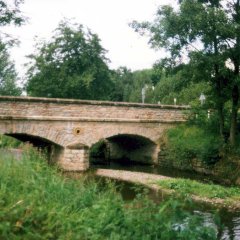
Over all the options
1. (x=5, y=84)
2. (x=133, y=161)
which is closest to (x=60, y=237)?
(x=133, y=161)

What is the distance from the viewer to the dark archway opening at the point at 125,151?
22.7 meters

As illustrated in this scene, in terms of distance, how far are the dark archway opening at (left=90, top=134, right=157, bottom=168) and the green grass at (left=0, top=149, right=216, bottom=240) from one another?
16216 mm

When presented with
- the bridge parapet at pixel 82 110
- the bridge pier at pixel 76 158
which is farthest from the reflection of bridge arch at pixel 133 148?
the bridge pier at pixel 76 158

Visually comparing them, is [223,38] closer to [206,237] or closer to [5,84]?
[206,237]

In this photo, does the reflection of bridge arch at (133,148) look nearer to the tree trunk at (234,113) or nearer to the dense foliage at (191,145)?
the dense foliage at (191,145)

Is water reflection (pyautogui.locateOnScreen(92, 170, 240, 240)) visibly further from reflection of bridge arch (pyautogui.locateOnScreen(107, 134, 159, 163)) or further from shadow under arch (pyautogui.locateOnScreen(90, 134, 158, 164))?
shadow under arch (pyautogui.locateOnScreen(90, 134, 158, 164))

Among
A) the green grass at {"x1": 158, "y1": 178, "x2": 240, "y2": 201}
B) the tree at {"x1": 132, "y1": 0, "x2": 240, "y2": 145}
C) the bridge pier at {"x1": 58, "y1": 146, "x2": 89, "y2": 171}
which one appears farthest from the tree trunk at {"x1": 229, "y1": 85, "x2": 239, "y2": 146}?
the bridge pier at {"x1": 58, "y1": 146, "x2": 89, "y2": 171}

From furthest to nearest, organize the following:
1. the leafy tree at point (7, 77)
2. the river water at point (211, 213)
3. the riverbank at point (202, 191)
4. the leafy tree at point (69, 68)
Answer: the leafy tree at point (7, 77) < the leafy tree at point (69, 68) < the riverbank at point (202, 191) < the river water at point (211, 213)

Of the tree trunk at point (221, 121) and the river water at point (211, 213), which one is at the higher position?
the tree trunk at point (221, 121)

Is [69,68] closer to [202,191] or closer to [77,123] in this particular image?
[77,123]

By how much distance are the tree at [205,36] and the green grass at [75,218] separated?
35.0 feet

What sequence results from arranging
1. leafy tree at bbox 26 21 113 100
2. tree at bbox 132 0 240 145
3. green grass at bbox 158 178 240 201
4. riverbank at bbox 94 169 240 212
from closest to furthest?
riverbank at bbox 94 169 240 212, green grass at bbox 158 178 240 201, tree at bbox 132 0 240 145, leafy tree at bbox 26 21 113 100

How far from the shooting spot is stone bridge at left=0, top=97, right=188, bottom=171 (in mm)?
16672

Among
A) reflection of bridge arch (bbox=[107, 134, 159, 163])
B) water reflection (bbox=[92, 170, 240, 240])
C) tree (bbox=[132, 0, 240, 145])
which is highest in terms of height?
tree (bbox=[132, 0, 240, 145])
